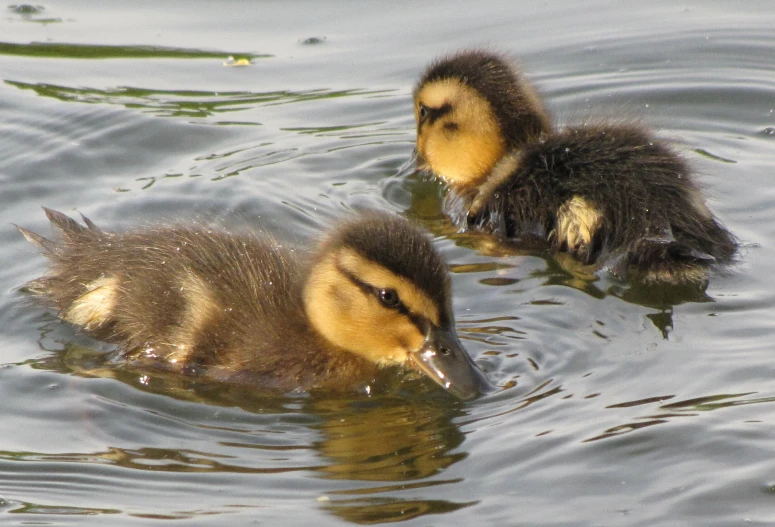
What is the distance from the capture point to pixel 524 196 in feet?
21.4

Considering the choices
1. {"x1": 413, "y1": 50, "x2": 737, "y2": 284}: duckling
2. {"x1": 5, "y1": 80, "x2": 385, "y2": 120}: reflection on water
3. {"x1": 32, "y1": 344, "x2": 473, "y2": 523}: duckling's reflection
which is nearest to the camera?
{"x1": 32, "y1": 344, "x2": 473, "y2": 523}: duckling's reflection

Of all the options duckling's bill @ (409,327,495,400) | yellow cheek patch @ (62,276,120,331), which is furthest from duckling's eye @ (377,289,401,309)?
yellow cheek patch @ (62,276,120,331)

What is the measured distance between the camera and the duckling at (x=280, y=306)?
5000 mm

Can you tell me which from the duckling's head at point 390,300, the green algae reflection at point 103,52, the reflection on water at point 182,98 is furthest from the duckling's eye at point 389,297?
the green algae reflection at point 103,52

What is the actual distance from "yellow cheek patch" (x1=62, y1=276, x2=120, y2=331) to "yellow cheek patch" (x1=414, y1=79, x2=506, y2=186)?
8.40ft

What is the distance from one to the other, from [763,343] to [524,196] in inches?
62.8

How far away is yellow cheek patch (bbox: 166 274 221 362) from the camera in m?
5.26

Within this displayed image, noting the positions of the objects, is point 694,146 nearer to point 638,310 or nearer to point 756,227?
point 756,227

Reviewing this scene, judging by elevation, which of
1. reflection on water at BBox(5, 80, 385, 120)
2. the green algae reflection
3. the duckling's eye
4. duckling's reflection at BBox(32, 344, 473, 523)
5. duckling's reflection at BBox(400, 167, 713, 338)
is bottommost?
duckling's reflection at BBox(32, 344, 473, 523)

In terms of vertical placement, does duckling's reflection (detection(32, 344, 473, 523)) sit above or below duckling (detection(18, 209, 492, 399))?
below

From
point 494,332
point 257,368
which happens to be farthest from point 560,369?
point 257,368

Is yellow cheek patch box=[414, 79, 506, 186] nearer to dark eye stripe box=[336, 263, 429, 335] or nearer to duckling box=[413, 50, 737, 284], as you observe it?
duckling box=[413, 50, 737, 284]

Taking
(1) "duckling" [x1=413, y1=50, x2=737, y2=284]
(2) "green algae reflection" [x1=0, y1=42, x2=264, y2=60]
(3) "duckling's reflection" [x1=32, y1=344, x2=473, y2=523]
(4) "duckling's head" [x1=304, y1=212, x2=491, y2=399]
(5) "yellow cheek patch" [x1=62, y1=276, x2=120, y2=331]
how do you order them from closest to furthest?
(3) "duckling's reflection" [x1=32, y1=344, x2=473, y2=523] < (4) "duckling's head" [x1=304, y1=212, x2=491, y2=399] < (5) "yellow cheek patch" [x1=62, y1=276, x2=120, y2=331] < (1) "duckling" [x1=413, y1=50, x2=737, y2=284] < (2) "green algae reflection" [x1=0, y1=42, x2=264, y2=60]

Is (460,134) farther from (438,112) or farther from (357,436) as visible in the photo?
(357,436)
